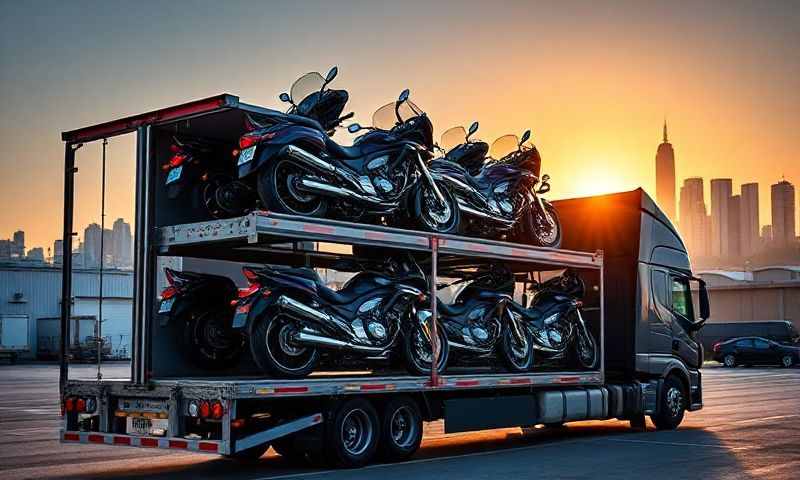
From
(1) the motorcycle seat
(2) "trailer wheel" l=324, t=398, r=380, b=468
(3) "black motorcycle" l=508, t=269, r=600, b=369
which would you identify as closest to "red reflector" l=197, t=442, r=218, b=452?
(2) "trailer wheel" l=324, t=398, r=380, b=468

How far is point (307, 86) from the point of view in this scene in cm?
1288

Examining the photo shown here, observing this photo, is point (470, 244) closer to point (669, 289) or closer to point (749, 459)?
point (749, 459)

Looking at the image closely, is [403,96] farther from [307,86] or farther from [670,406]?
[670,406]

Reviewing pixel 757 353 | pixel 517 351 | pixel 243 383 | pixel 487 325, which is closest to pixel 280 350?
pixel 243 383

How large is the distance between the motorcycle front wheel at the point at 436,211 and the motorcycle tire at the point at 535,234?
1750mm

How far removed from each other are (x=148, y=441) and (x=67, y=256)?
239 centimetres

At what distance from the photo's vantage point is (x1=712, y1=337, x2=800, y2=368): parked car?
46281 mm

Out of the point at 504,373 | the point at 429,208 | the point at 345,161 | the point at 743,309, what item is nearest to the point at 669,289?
the point at 504,373

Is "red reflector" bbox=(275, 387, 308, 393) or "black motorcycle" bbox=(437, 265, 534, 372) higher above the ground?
"black motorcycle" bbox=(437, 265, 534, 372)

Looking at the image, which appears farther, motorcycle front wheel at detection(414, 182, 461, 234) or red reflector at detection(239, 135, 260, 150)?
motorcycle front wheel at detection(414, 182, 461, 234)

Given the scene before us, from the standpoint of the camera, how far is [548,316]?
1573 centimetres

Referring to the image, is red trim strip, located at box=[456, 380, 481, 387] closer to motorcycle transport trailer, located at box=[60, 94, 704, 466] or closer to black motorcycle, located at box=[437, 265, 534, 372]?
motorcycle transport trailer, located at box=[60, 94, 704, 466]

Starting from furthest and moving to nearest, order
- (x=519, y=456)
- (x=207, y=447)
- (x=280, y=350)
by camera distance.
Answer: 1. (x=519, y=456)
2. (x=280, y=350)
3. (x=207, y=447)

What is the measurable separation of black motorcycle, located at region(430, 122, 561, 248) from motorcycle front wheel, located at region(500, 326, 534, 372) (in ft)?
4.87
